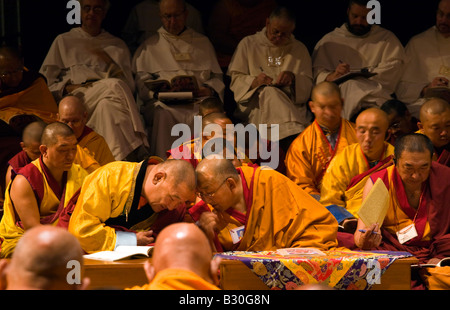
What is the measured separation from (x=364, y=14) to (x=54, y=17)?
10.6 ft

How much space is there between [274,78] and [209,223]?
3096 mm

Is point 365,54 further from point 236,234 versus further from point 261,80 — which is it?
point 236,234

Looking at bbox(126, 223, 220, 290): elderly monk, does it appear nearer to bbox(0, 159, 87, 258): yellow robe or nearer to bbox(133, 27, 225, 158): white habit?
bbox(0, 159, 87, 258): yellow robe

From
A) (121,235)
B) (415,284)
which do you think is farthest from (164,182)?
(415,284)

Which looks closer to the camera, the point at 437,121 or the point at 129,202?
the point at 129,202

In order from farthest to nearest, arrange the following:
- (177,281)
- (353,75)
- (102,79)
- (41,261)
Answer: (353,75)
(102,79)
(177,281)
(41,261)

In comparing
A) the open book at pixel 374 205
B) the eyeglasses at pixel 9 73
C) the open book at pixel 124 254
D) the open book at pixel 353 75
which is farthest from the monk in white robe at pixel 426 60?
the open book at pixel 124 254

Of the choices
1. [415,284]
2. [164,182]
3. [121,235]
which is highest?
[164,182]

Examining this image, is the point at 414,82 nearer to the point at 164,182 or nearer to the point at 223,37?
the point at 223,37

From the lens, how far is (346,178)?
571 centimetres

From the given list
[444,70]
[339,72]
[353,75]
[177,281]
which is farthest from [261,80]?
[177,281]

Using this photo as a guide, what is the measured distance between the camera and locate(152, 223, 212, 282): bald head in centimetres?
251

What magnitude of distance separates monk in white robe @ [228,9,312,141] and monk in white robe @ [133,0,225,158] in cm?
26

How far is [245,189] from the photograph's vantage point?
453 cm
